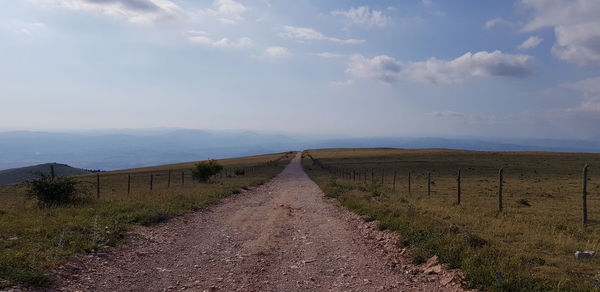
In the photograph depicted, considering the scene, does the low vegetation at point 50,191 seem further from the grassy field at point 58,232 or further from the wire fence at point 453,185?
the wire fence at point 453,185

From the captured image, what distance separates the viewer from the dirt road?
700cm

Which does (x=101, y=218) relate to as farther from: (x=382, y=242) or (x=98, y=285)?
(x=382, y=242)

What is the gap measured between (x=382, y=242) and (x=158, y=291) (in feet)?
19.7

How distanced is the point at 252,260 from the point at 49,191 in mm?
13224

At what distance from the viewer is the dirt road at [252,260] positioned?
7.00 meters

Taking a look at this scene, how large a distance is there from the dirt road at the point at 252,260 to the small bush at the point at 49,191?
6891 millimetres

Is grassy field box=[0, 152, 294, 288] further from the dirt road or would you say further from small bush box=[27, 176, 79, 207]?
small bush box=[27, 176, 79, 207]

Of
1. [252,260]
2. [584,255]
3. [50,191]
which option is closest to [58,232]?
[252,260]

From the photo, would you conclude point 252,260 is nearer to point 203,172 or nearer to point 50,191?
point 50,191

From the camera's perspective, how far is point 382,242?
10.4m

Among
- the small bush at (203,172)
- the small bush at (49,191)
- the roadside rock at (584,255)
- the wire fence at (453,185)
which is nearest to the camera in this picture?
the roadside rock at (584,255)

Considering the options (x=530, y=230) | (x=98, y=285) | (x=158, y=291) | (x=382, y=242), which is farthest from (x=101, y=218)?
(x=530, y=230)

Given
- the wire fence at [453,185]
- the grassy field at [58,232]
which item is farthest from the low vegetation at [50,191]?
the wire fence at [453,185]

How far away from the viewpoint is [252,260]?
862 cm
